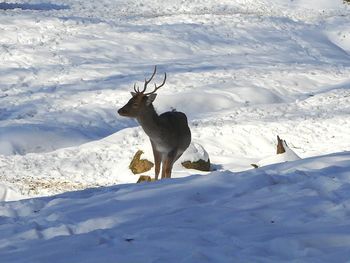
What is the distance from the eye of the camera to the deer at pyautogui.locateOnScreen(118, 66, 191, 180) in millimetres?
9805

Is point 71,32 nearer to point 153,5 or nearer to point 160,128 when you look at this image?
point 153,5

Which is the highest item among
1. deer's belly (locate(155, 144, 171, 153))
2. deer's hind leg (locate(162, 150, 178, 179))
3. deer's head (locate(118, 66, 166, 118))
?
deer's head (locate(118, 66, 166, 118))

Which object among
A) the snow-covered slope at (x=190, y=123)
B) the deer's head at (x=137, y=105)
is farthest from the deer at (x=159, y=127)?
the snow-covered slope at (x=190, y=123)

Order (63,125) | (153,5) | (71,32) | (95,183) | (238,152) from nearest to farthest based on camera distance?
1. (95,183)
2. (238,152)
3. (63,125)
4. (71,32)
5. (153,5)

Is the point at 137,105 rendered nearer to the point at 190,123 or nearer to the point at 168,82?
the point at 190,123

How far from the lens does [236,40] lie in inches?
1091

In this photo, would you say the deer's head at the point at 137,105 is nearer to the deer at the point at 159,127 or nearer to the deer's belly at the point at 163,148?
the deer at the point at 159,127

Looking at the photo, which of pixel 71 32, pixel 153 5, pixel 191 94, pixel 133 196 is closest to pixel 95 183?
pixel 133 196

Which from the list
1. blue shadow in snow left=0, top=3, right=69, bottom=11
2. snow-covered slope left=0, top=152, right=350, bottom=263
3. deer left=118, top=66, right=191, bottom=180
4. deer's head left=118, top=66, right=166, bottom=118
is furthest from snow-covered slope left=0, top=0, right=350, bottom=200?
snow-covered slope left=0, top=152, right=350, bottom=263

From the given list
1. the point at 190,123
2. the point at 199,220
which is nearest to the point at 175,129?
the point at 199,220

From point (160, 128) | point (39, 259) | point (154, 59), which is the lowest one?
point (154, 59)

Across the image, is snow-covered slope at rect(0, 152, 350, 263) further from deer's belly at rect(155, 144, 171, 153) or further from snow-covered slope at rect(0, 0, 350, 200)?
snow-covered slope at rect(0, 0, 350, 200)

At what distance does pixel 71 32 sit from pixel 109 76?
5.37 metres

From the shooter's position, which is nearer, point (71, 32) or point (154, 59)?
point (154, 59)
